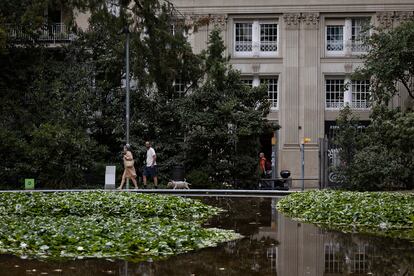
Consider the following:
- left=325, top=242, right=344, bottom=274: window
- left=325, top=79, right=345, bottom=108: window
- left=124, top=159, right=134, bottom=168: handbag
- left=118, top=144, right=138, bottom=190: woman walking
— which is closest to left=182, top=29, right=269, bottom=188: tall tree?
left=118, top=144, right=138, bottom=190: woman walking

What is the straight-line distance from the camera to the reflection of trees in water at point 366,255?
359 inches

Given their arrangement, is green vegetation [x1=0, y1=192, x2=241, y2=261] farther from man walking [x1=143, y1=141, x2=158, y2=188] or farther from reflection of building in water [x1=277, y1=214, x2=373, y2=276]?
man walking [x1=143, y1=141, x2=158, y2=188]

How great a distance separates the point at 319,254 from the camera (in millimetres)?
10570

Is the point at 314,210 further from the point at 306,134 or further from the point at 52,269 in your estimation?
the point at 306,134

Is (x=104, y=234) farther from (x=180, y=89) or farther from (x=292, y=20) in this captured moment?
(x=292, y=20)

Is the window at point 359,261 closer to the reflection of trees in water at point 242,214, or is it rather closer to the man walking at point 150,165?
the reflection of trees in water at point 242,214

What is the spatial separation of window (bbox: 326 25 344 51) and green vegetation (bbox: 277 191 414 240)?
23432mm

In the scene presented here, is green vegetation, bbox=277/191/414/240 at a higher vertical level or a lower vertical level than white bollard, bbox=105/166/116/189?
lower

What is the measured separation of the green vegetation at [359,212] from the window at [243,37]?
23.4 meters

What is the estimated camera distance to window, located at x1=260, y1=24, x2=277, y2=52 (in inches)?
1617

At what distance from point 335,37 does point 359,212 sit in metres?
27.2

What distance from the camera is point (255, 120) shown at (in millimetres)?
31219

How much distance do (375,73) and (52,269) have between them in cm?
2691

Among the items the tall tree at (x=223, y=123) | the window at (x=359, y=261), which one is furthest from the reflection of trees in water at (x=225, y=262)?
the tall tree at (x=223, y=123)
